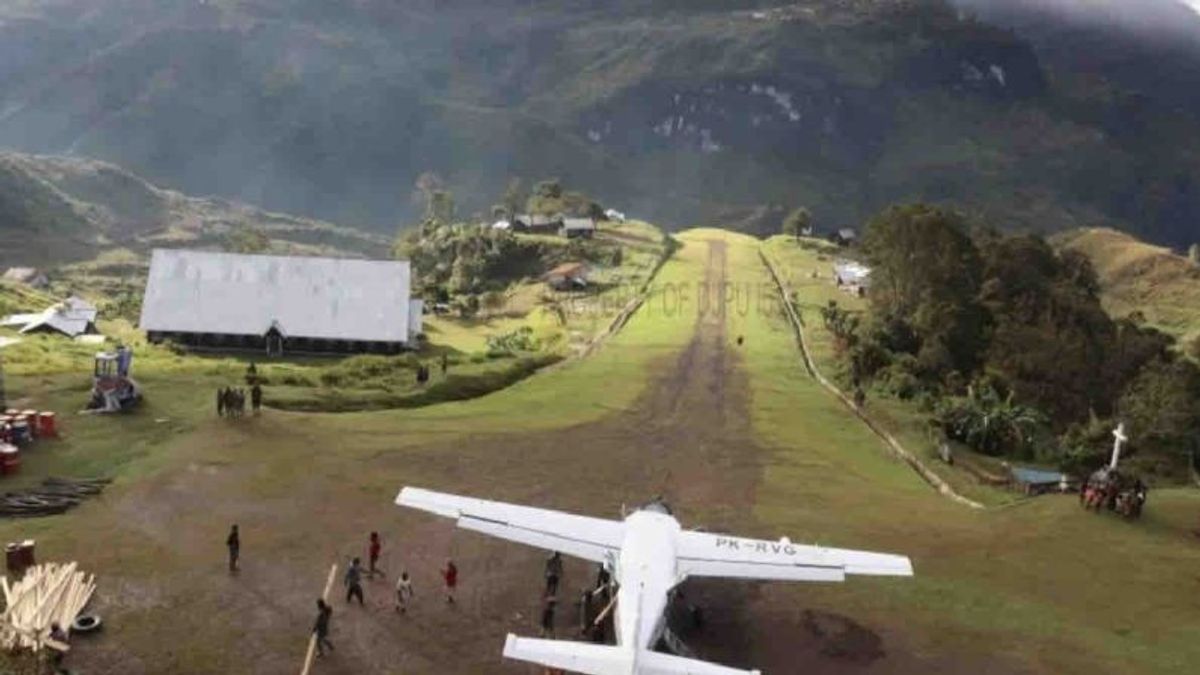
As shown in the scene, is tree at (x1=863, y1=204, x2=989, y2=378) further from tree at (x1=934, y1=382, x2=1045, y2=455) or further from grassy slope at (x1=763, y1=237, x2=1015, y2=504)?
tree at (x1=934, y1=382, x2=1045, y2=455)

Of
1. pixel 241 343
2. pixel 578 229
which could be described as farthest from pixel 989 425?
pixel 578 229

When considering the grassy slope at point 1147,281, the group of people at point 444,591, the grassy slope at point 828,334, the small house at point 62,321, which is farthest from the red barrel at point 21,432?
the grassy slope at point 1147,281

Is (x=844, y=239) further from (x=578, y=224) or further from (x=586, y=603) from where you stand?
(x=586, y=603)

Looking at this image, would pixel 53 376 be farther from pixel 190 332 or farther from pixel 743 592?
pixel 743 592

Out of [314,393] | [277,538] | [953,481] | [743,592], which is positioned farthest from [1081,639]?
[314,393]

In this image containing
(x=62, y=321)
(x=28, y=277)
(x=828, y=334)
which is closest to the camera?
(x=62, y=321)

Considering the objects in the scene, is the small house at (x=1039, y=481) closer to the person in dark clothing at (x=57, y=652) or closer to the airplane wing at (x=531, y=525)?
the airplane wing at (x=531, y=525)
